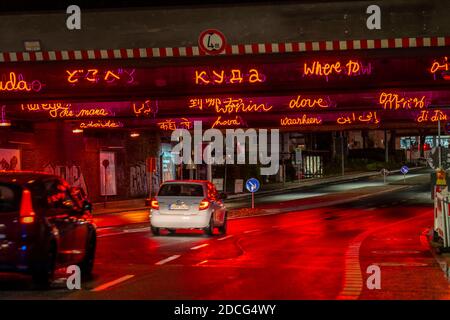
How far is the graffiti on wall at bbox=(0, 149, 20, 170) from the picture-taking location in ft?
99.8

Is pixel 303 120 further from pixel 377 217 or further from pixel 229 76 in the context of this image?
pixel 229 76

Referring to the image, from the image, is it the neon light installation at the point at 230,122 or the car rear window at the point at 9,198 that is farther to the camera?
the neon light installation at the point at 230,122

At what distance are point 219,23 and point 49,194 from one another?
4243 millimetres

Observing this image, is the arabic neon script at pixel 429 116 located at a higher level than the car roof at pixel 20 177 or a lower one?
higher

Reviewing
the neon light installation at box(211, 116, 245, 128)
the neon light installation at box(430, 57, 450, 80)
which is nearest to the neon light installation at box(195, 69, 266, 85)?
the neon light installation at box(430, 57, 450, 80)

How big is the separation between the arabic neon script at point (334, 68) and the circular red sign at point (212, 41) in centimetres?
326

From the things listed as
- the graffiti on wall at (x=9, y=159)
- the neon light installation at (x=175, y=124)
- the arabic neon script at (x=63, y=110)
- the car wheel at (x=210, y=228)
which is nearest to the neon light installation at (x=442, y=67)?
the car wheel at (x=210, y=228)

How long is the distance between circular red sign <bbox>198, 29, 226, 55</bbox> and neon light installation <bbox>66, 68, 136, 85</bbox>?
15.5ft

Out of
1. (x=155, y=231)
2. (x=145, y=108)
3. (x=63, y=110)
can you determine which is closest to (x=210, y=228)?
(x=155, y=231)

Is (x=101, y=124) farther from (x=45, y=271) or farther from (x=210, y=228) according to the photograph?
(x=45, y=271)

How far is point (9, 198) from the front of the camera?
10.9 metres

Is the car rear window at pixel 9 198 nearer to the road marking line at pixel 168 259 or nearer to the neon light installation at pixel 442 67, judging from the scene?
the road marking line at pixel 168 259

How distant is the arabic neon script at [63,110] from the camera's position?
25.4 metres
